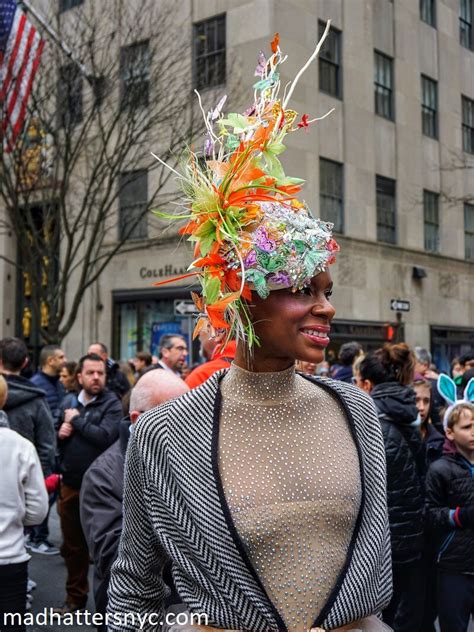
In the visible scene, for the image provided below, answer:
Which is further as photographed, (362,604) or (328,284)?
(328,284)

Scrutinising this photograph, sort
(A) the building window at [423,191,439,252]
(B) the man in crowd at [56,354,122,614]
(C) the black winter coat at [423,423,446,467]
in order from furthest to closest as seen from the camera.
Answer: (A) the building window at [423,191,439,252], (B) the man in crowd at [56,354,122,614], (C) the black winter coat at [423,423,446,467]

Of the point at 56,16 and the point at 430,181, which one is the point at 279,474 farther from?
the point at 430,181

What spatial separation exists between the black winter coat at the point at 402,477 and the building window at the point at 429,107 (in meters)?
20.0

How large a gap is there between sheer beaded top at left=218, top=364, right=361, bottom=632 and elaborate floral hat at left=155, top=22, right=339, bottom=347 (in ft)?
0.64

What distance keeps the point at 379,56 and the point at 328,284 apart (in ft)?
68.2

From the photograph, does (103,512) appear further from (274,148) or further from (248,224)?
(274,148)

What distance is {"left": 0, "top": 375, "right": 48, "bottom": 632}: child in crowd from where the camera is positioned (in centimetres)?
399

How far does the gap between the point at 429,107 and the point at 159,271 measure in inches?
429

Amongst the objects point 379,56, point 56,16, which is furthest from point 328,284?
point 379,56

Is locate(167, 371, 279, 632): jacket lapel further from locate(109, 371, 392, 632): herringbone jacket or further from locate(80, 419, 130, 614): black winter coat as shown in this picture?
locate(80, 419, 130, 614): black winter coat

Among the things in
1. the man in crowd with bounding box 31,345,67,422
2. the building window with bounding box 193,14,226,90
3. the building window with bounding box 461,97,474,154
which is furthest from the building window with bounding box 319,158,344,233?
the man in crowd with bounding box 31,345,67,422

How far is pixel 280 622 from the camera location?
179 centimetres

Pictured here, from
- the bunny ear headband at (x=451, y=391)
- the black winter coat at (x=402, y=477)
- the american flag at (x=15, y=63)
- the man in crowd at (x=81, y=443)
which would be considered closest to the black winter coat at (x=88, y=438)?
the man in crowd at (x=81, y=443)

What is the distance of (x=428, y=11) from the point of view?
2302 centimetres
